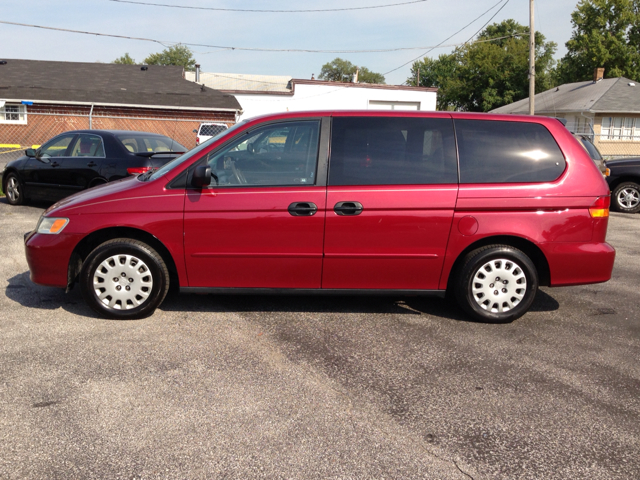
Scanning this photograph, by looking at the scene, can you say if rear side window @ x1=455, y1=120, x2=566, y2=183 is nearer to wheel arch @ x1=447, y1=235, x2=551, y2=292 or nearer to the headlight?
wheel arch @ x1=447, y1=235, x2=551, y2=292

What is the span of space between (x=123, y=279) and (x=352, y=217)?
6.70 ft

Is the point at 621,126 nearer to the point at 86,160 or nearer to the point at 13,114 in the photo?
the point at 13,114

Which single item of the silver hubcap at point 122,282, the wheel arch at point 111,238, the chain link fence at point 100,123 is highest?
the chain link fence at point 100,123

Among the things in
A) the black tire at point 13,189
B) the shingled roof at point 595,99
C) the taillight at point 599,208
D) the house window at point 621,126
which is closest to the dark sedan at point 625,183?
the taillight at point 599,208

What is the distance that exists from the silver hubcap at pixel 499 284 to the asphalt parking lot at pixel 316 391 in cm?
23

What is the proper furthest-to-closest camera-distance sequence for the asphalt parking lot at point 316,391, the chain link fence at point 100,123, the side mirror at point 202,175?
the chain link fence at point 100,123 → the side mirror at point 202,175 → the asphalt parking lot at point 316,391

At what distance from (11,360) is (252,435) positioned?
6.80 feet

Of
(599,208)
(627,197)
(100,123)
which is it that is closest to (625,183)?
(627,197)

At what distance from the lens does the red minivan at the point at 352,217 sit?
4.96 m

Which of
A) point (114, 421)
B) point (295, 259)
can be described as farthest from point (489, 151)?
point (114, 421)

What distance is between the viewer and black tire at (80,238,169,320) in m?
5.04

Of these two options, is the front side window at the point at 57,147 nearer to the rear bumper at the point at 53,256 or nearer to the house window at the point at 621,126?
the rear bumper at the point at 53,256

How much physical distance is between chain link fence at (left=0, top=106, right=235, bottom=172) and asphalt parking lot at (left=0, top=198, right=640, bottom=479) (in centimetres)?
2199

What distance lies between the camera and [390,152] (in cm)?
503
